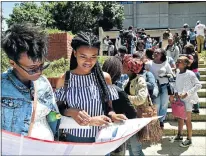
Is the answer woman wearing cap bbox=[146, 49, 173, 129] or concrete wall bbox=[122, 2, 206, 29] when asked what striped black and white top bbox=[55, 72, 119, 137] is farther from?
concrete wall bbox=[122, 2, 206, 29]

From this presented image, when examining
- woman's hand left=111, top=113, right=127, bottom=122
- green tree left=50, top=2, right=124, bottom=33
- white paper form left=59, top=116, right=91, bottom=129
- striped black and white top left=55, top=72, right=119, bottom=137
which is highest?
green tree left=50, top=2, right=124, bottom=33

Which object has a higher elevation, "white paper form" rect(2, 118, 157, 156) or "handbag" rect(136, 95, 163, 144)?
"white paper form" rect(2, 118, 157, 156)

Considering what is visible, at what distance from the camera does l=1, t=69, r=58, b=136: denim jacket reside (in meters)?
1.69

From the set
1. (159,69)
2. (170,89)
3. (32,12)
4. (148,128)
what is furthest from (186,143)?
(32,12)

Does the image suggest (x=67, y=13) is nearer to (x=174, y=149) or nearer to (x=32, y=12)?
(x=32, y=12)

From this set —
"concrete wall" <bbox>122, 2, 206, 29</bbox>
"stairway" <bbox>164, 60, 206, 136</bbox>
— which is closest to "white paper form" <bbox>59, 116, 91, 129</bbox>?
"stairway" <bbox>164, 60, 206, 136</bbox>

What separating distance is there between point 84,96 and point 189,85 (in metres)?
3.44

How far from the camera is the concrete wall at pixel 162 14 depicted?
3625cm

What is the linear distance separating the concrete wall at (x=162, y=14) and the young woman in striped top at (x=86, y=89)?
34467mm

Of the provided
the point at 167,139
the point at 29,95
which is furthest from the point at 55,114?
the point at 167,139

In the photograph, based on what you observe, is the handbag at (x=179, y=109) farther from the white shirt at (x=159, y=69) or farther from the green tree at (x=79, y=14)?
the green tree at (x=79, y=14)

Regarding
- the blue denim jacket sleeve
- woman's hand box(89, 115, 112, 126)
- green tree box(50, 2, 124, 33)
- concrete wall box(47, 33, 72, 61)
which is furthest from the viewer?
green tree box(50, 2, 124, 33)

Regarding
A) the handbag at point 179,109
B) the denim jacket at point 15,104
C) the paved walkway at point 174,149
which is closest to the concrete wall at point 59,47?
the paved walkway at point 174,149

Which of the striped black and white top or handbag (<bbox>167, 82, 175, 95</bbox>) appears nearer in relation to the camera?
the striped black and white top
